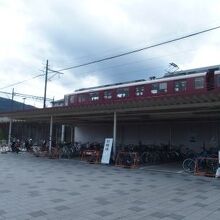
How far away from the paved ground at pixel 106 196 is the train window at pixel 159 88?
6962mm

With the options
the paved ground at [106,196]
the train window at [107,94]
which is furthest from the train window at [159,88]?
the paved ground at [106,196]

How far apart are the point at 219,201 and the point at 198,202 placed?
20.6 inches

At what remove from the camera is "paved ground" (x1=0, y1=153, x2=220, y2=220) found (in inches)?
224

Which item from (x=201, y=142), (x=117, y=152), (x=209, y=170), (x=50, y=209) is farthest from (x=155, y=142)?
(x=50, y=209)

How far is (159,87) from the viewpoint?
1703 centimetres

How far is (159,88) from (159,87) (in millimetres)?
56

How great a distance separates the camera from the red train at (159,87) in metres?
15.0

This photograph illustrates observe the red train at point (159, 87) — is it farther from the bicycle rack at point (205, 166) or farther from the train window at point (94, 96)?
the bicycle rack at point (205, 166)

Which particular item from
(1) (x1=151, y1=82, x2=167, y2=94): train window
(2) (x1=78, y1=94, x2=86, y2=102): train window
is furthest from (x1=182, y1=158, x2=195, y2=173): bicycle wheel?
(2) (x1=78, y1=94, x2=86, y2=102): train window

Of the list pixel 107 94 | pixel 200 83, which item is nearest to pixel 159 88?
pixel 200 83

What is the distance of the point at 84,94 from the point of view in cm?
2164

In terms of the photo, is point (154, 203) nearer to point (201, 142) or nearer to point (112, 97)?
point (201, 142)

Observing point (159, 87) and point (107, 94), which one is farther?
point (107, 94)

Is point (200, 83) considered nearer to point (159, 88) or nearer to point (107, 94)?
point (159, 88)
